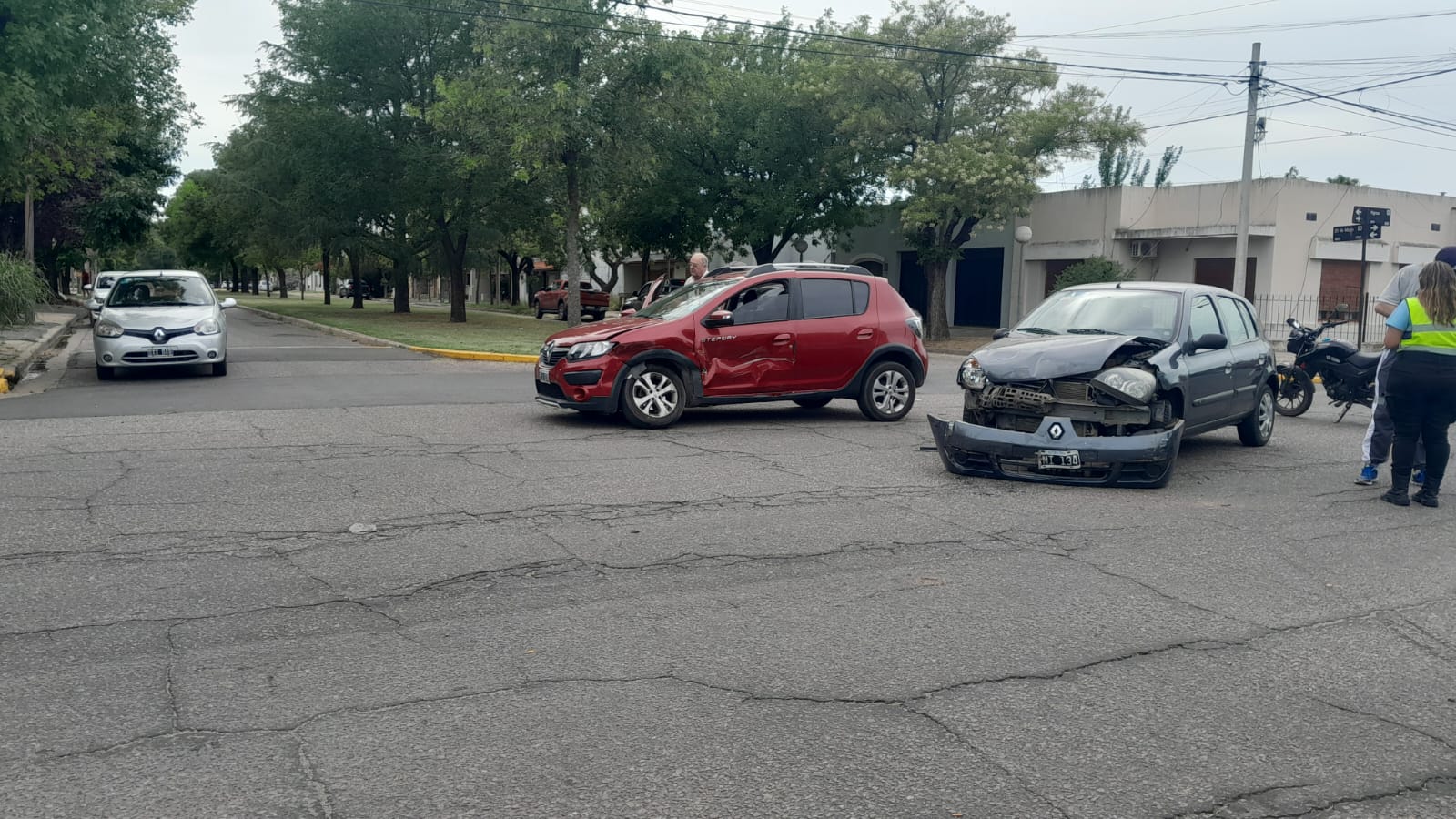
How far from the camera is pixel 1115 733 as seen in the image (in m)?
3.99

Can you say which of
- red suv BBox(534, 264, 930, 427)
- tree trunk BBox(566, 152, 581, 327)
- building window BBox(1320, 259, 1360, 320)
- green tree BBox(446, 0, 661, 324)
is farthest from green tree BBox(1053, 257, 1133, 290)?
red suv BBox(534, 264, 930, 427)

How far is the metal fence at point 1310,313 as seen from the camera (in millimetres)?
30562

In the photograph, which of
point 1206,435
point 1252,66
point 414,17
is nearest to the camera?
A: point 1206,435

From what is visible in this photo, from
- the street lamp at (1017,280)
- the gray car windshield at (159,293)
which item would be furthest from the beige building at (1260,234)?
the gray car windshield at (159,293)

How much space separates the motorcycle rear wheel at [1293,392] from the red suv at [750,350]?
4.98 meters

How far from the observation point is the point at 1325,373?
13.3 metres

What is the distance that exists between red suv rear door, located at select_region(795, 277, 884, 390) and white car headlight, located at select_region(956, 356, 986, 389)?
301 centimetres

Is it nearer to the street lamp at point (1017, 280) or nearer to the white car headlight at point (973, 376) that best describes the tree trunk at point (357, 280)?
the street lamp at point (1017, 280)

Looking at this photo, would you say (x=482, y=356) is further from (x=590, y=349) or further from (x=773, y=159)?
(x=773, y=159)

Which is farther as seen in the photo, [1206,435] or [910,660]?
[1206,435]

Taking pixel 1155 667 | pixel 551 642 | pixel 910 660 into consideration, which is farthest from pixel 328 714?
A: pixel 1155 667

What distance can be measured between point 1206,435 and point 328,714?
34.8ft

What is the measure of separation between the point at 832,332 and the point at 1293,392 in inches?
252

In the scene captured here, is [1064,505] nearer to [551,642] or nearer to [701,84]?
[551,642]
